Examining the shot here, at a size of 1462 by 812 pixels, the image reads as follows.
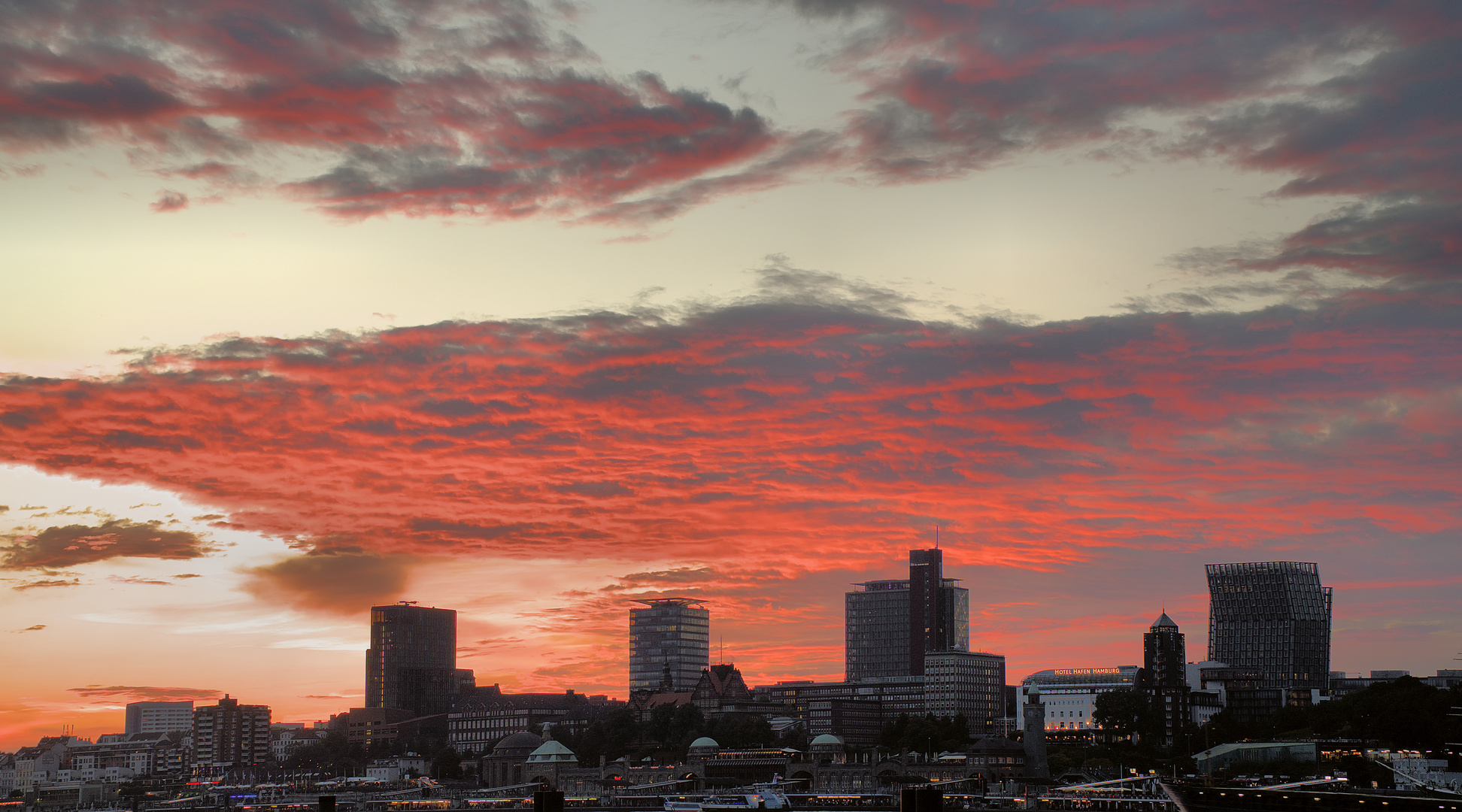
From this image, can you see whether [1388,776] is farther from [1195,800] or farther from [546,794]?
[546,794]

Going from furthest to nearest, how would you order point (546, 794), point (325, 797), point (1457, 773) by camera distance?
point (1457, 773) → point (325, 797) → point (546, 794)

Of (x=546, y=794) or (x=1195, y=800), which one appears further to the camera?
(x=1195, y=800)

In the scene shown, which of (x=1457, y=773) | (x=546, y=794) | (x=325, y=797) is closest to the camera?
(x=546, y=794)

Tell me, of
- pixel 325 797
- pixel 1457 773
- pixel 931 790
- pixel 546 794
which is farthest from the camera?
pixel 1457 773

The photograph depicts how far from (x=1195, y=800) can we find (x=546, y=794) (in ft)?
527

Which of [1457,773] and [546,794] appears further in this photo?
[1457,773]

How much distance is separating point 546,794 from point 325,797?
44.3 meters

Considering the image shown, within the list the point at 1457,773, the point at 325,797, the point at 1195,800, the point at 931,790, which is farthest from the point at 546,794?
the point at 1457,773

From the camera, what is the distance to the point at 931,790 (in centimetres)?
4809

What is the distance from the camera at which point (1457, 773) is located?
19175 cm

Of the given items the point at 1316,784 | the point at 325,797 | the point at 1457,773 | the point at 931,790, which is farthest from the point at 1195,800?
the point at 931,790

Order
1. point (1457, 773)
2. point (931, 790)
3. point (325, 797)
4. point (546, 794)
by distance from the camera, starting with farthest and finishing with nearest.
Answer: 1. point (1457, 773)
2. point (325, 797)
3. point (546, 794)
4. point (931, 790)

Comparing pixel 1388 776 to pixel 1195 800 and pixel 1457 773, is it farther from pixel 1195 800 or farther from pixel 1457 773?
pixel 1195 800

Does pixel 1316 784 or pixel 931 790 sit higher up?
pixel 931 790
